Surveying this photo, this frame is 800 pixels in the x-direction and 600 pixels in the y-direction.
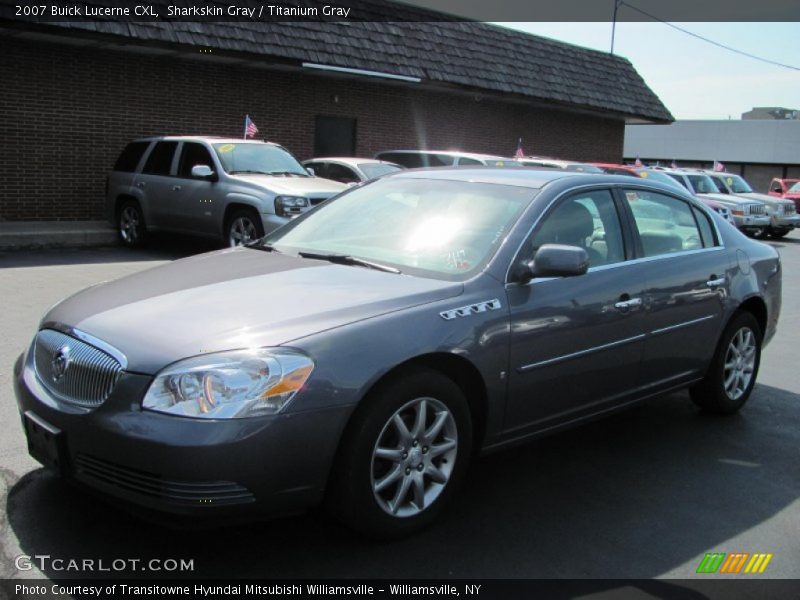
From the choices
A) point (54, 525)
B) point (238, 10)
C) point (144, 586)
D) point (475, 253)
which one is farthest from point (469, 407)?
point (238, 10)

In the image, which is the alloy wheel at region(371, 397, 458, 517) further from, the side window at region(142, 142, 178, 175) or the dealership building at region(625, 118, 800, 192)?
the dealership building at region(625, 118, 800, 192)

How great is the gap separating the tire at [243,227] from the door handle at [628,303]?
6971 mm

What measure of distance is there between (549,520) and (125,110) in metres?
13.4

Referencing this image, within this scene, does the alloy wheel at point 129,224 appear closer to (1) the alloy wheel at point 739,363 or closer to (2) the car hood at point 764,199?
(1) the alloy wheel at point 739,363

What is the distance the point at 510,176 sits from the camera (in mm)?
4539

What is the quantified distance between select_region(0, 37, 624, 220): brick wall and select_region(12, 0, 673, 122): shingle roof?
994 millimetres

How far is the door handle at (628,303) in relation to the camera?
4.36 m

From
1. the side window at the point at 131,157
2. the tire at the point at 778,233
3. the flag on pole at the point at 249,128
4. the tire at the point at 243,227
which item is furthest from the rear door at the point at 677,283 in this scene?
the tire at the point at 778,233

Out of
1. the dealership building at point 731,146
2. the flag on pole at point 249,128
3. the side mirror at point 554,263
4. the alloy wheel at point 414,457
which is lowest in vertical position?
the alloy wheel at point 414,457

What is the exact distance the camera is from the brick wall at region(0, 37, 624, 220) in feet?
45.8

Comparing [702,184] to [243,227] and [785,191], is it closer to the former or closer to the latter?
[785,191]

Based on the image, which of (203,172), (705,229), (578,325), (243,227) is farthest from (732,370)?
(203,172)

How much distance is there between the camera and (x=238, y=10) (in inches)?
606

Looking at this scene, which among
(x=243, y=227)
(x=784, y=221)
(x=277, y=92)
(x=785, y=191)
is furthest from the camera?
(x=785, y=191)
